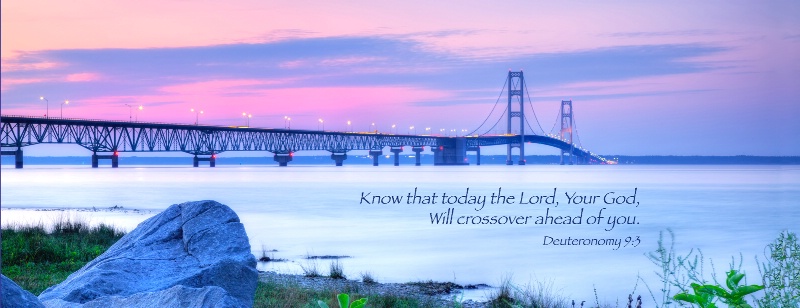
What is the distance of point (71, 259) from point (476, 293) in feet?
22.1

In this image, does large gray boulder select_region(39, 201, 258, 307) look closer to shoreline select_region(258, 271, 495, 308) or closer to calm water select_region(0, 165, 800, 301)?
shoreline select_region(258, 271, 495, 308)

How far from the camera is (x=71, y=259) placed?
556 inches

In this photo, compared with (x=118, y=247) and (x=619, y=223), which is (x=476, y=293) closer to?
(x=118, y=247)

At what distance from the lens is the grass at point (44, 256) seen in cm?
1181

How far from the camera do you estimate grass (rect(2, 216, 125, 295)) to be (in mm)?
11812

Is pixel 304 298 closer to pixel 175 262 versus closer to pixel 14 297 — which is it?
pixel 175 262

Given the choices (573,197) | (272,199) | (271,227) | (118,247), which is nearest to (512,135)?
(573,197)

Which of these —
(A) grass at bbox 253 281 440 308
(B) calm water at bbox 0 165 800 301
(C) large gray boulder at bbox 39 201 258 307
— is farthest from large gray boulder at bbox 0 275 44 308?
(B) calm water at bbox 0 165 800 301

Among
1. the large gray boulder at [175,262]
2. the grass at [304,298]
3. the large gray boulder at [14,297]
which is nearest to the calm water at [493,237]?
the grass at [304,298]

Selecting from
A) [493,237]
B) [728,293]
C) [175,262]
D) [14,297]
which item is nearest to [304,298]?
[175,262]

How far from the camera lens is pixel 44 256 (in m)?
14.2

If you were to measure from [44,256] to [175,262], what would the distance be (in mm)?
7195

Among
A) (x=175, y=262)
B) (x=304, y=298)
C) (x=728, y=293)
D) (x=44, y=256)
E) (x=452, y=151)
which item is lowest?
(x=452, y=151)

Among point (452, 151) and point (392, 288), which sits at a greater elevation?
point (392, 288)
